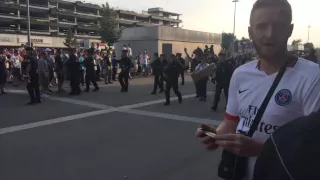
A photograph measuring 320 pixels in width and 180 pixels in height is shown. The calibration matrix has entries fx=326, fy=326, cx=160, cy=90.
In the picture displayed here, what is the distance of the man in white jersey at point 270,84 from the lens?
1.49 m

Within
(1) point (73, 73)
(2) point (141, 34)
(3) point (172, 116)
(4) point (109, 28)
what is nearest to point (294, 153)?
(3) point (172, 116)

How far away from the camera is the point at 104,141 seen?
6.25 m

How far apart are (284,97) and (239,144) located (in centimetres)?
35

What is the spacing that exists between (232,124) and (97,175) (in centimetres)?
308

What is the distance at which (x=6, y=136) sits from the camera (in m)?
6.65

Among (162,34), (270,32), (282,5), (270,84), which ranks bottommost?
(270,84)

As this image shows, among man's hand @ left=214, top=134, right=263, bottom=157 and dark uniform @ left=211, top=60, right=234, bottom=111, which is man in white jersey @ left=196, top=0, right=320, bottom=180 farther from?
dark uniform @ left=211, top=60, right=234, bottom=111

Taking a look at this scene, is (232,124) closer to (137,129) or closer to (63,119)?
(137,129)

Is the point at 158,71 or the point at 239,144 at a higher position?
the point at 239,144

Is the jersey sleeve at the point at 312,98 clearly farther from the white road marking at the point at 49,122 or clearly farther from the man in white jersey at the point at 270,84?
the white road marking at the point at 49,122

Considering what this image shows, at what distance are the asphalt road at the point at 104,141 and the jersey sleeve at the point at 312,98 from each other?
3.14 m

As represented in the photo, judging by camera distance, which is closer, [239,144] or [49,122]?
[239,144]

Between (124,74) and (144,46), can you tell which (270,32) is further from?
(144,46)

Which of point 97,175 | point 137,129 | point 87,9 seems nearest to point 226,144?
point 97,175
